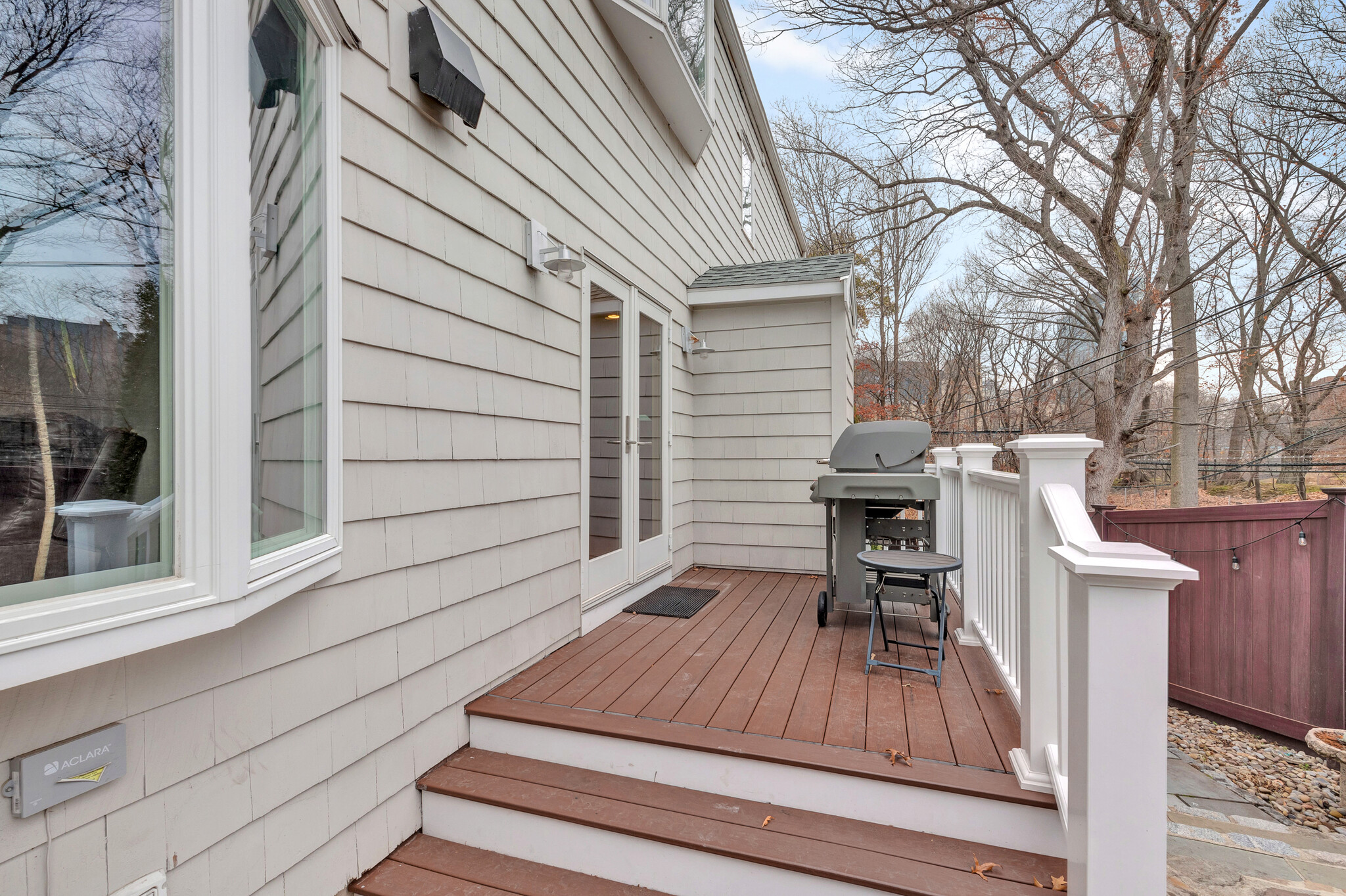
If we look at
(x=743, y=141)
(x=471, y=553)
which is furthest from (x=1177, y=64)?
(x=471, y=553)

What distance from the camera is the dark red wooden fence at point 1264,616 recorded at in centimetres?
464

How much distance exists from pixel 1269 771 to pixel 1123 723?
5.10m

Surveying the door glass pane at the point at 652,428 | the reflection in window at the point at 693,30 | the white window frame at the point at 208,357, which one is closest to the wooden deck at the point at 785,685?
the door glass pane at the point at 652,428

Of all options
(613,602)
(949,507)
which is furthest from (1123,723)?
(949,507)

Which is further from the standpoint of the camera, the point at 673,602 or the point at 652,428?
the point at 652,428

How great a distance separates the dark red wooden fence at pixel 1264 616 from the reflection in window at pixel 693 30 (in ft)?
19.1

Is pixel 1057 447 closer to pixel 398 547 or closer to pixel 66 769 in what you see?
pixel 398 547

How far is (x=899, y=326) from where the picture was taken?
547 inches

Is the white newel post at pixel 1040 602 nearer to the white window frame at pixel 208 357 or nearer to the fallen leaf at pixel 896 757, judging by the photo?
the fallen leaf at pixel 896 757

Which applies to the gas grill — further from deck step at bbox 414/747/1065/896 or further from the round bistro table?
deck step at bbox 414/747/1065/896

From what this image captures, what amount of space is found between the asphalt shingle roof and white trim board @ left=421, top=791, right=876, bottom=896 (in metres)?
4.24

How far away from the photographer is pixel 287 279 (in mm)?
1641

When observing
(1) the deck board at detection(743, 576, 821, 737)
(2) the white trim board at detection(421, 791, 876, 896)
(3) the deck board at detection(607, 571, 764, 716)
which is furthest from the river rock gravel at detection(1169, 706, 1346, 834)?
(2) the white trim board at detection(421, 791, 876, 896)

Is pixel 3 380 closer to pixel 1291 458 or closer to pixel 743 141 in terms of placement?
pixel 743 141
